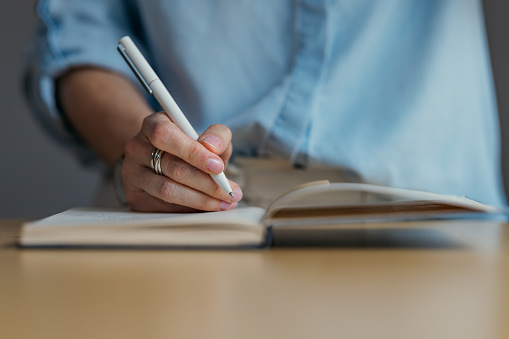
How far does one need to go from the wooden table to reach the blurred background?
1.85 meters

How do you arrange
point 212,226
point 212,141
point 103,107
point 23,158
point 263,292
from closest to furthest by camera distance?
1. point 263,292
2. point 212,226
3. point 212,141
4. point 103,107
5. point 23,158

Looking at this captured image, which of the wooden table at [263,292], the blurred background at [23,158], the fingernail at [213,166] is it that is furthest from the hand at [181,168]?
the blurred background at [23,158]

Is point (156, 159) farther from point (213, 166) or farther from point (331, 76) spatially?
point (331, 76)

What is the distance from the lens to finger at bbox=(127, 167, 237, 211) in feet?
1.75

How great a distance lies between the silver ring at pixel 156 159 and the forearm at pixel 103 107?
165 mm

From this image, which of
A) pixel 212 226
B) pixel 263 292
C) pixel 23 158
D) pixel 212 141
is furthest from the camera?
pixel 23 158

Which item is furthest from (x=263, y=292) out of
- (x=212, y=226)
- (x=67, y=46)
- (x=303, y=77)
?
(x=67, y=46)

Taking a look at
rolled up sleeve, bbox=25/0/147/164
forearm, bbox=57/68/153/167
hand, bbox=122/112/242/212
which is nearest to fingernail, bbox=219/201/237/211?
hand, bbox=122/112/242/212

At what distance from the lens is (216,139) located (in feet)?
1.76

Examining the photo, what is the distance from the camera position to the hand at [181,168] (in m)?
0.51

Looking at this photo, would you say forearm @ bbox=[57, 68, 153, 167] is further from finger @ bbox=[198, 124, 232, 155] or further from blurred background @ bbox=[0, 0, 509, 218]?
blurred background @ bbox=[0, 0, 509, 218]

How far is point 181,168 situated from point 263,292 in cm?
25

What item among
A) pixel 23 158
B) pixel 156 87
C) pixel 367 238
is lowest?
pixel 23 158

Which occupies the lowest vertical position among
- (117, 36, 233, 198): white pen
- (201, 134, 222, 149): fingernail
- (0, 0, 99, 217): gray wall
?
(0, 0, 99, 217): gray wall
